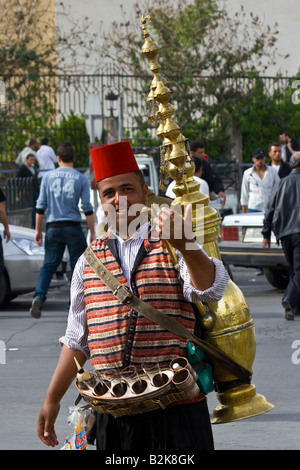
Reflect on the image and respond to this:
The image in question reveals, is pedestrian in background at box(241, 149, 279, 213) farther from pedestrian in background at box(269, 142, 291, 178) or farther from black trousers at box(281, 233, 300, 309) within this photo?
black trousers at box(281, 233, 300, 309)

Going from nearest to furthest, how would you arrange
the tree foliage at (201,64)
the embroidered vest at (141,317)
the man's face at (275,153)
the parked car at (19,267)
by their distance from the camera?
the embroidered vest at (141,317) < the parked car at (19,267) < the man's face at (275,153) < the tree foliage at (201,64)

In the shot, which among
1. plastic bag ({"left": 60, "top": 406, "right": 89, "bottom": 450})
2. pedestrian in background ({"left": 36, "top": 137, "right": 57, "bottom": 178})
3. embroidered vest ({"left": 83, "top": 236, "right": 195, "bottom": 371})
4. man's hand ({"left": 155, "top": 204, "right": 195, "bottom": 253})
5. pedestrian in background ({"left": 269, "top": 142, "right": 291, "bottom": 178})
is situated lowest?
pedestrian in background ({"left": 36, "top": 137, "right": 57, "bottom": 178})

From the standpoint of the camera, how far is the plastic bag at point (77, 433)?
3.76 meters

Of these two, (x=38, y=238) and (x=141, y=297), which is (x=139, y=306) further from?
(x=38, y=238)

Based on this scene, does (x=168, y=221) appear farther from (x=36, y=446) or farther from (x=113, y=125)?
(x=113, y=125)

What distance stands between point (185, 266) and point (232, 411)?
851mm

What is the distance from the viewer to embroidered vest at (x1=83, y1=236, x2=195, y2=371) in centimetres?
367

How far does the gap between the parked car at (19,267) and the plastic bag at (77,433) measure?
8.58 m

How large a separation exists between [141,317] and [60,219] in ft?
25.7

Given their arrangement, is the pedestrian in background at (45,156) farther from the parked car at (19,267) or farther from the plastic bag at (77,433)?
the plastic bag at (77,433)

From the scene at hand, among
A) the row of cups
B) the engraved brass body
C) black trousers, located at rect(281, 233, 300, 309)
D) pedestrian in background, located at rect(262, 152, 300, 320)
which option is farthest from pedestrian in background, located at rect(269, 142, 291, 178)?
the row of cups

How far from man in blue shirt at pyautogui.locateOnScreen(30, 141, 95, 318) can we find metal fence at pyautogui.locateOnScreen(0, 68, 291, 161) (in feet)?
43.9

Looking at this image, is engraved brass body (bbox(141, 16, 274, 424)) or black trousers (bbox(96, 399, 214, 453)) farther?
engraved brass body (bbox(141, 16, 274, 424))
